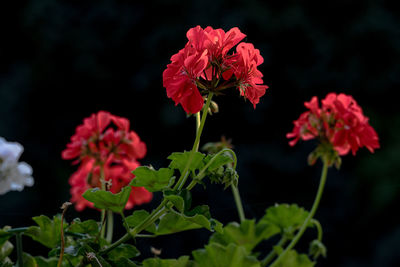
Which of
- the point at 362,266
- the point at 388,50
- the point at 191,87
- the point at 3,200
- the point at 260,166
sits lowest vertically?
the point at 362,266

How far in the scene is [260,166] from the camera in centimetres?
266

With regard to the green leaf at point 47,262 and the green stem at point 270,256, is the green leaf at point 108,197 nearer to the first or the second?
the green leaf at point 47,262

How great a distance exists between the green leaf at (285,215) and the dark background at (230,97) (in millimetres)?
1720

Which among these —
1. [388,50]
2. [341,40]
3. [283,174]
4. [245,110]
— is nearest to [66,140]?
[245,110]

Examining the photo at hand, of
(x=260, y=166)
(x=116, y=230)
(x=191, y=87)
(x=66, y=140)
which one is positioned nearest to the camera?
(x=191, y=87)

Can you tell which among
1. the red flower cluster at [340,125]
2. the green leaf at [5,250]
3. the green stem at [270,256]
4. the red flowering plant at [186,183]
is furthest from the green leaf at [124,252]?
the red flower cluster at [340,125]

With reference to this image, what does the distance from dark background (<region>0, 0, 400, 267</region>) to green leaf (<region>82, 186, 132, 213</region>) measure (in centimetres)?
194

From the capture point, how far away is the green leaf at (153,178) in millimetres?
403

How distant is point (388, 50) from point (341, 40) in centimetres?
28

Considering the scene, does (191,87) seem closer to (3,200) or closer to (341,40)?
(3,200)

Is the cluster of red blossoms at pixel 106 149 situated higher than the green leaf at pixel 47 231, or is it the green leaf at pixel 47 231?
the cluster of red blossoms at pixel 106 149

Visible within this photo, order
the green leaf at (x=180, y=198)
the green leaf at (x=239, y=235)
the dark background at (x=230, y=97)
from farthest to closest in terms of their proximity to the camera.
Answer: the dark background at (x=230, y=97), the green leaf at (x=239, y=235), the green leaf at (x=180, y=198)

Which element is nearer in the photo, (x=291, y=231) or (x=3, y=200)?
(x=291, y=231)

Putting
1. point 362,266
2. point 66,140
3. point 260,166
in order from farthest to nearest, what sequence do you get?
point 66,140 < point 260,166 < point 362,266
